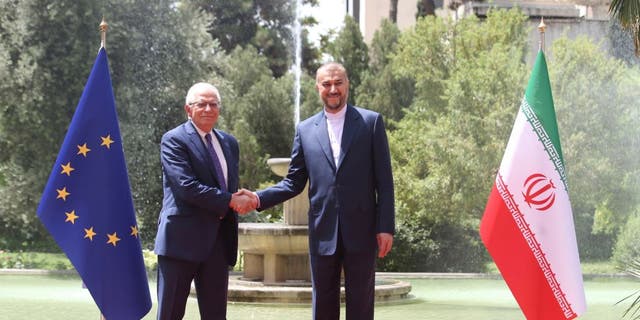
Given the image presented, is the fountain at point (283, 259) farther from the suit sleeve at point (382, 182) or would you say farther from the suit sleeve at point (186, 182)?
the suit sleeve at point (382, 182)

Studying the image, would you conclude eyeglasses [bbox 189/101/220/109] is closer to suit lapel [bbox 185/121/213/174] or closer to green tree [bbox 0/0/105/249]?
suit lapel [bbox 185/121/213/174]

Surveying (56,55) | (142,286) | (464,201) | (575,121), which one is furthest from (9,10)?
(142,286)

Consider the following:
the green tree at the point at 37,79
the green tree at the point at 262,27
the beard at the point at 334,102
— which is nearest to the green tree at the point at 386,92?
the green tree at the point at 262,27

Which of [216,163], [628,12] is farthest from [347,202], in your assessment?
[628,12]

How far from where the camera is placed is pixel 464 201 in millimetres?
23844

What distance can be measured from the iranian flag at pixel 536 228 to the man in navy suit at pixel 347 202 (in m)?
1.44

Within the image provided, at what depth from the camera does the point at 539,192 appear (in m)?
7.93

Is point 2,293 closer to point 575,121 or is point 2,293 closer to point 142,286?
point 142,286

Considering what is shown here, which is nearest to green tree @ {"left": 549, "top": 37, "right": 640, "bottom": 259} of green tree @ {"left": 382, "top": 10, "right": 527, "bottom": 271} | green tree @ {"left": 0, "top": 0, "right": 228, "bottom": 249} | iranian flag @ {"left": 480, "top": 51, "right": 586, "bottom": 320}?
green tree @ {"left": 382, "top": 10, "right": 527, "bottom": 271}

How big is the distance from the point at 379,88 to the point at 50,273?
17382 mm

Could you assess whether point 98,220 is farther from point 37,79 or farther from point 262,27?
point 262,27

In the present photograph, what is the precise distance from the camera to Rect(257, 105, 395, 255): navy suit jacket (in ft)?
21.8

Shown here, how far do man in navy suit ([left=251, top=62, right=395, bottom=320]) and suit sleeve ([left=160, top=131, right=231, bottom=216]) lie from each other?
53 cm

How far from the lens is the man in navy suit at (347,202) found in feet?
21.8
